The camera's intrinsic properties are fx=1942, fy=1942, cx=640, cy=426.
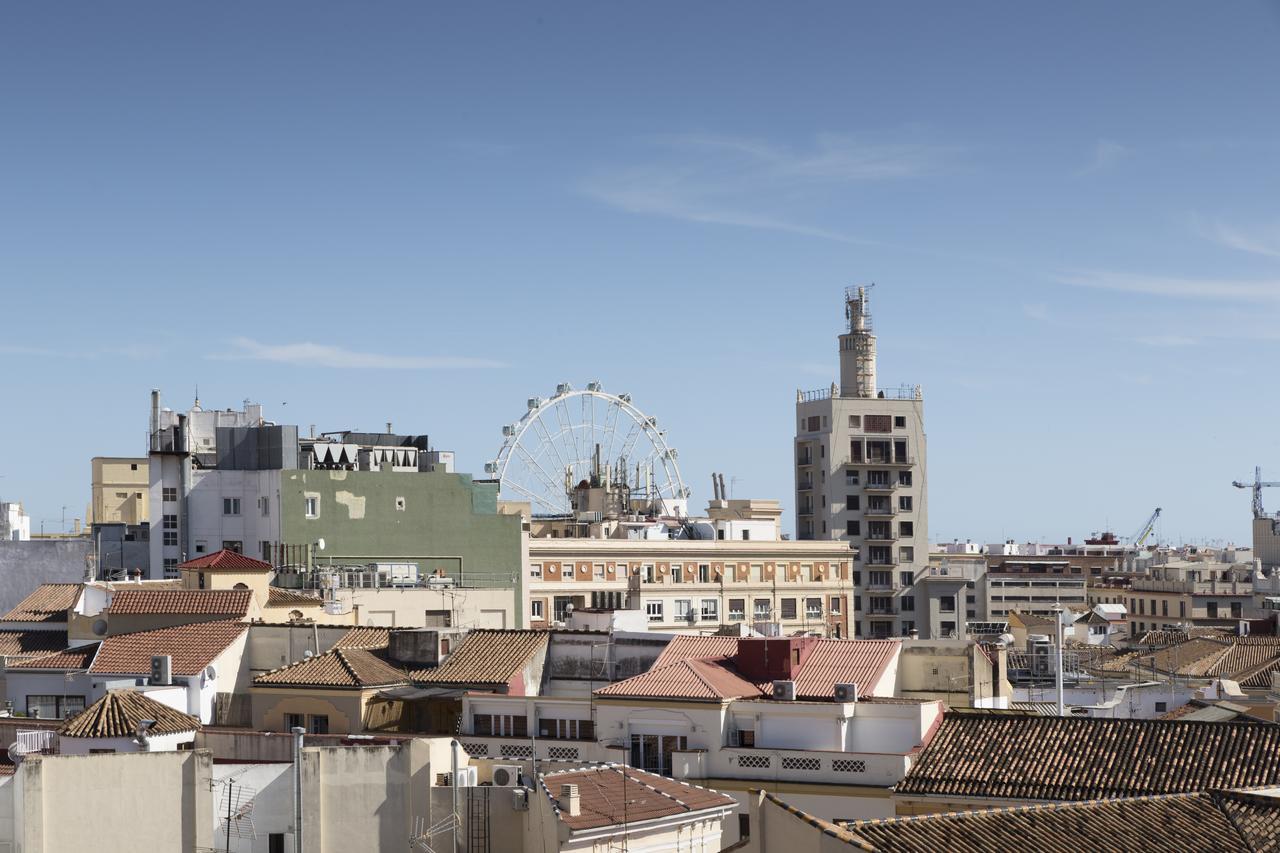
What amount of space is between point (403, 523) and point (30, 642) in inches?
1040

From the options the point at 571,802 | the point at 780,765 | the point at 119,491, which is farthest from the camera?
the point at 119,491

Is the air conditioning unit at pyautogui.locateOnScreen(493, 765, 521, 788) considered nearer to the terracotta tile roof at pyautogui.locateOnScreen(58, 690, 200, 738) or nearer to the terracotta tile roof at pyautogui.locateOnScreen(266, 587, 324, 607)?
the terracotta tile roof at pyautogui.locateOnScreen(58, 690, 200, 738)

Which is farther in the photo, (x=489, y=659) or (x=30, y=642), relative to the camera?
(x=30, y=642)

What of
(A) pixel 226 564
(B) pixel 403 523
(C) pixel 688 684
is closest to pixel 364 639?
(A) pixel 226 564

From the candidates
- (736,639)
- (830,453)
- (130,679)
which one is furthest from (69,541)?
(830,453)

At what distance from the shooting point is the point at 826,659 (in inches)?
1763

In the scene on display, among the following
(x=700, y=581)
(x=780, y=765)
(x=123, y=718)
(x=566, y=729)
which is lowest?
(x=780, y=765)

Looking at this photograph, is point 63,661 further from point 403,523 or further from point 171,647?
point 403,523

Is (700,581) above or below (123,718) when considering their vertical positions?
below

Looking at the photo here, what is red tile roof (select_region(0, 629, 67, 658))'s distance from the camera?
55.7 m

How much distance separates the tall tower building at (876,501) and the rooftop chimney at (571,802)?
98874mm

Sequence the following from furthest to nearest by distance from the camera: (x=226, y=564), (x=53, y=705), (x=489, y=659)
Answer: (x=226, y=564), (x=53, y=705), (x=489, y=659)

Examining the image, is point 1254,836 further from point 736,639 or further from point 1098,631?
point 1098,631

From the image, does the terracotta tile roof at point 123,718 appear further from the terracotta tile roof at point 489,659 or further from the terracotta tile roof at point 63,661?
the terracotta tile roof at point 63,661
